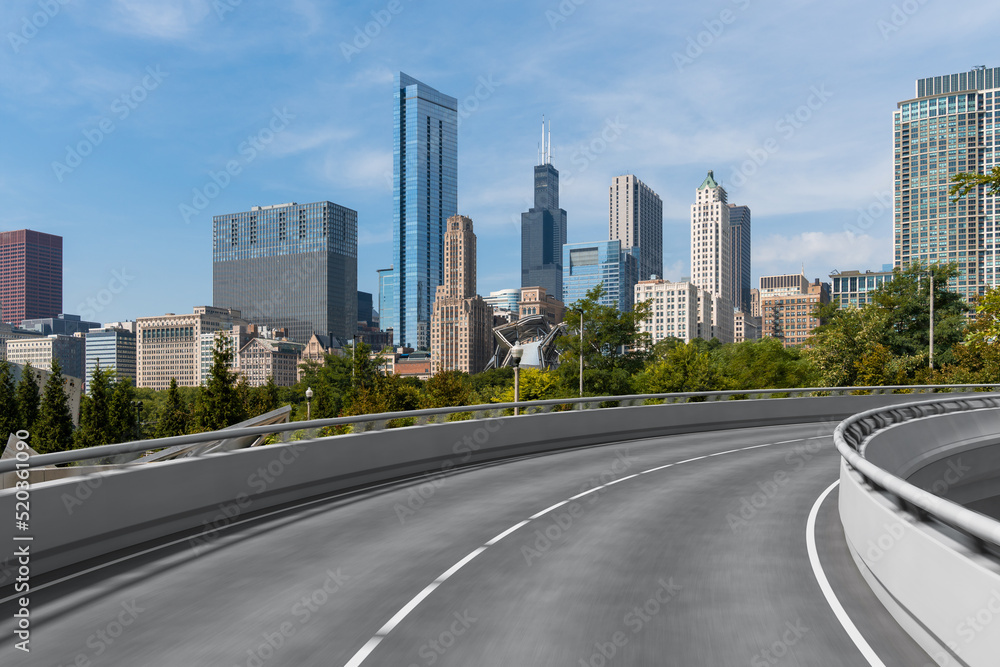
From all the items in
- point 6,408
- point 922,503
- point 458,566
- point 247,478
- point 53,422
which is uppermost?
point 922,503

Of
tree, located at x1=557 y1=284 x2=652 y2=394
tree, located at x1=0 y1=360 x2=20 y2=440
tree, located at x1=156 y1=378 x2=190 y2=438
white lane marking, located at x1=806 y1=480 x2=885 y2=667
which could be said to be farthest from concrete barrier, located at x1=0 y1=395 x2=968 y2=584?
tree, located at x1=0 y1=360 x2=20 y2=440

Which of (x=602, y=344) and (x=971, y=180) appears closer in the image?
(x=971, y=180)

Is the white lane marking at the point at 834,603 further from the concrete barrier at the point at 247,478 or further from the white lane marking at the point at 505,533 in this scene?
the concrete barrier at the point at 247,478

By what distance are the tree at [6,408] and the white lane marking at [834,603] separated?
229ft

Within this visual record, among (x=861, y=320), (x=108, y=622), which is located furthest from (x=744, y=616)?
(x=861, y=320)

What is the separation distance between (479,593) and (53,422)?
69.5 m

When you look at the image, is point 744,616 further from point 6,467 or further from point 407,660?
point 6,467

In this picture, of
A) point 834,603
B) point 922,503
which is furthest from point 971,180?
point 922,503

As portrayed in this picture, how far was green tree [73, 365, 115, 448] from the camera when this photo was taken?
65.9 meters

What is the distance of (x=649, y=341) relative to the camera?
72.8 meters

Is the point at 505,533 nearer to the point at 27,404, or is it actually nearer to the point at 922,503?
the point at 922,503

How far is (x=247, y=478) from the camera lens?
38.8 feet

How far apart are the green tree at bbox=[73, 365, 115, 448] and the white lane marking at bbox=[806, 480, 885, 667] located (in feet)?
218

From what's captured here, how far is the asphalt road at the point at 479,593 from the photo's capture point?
566cm
